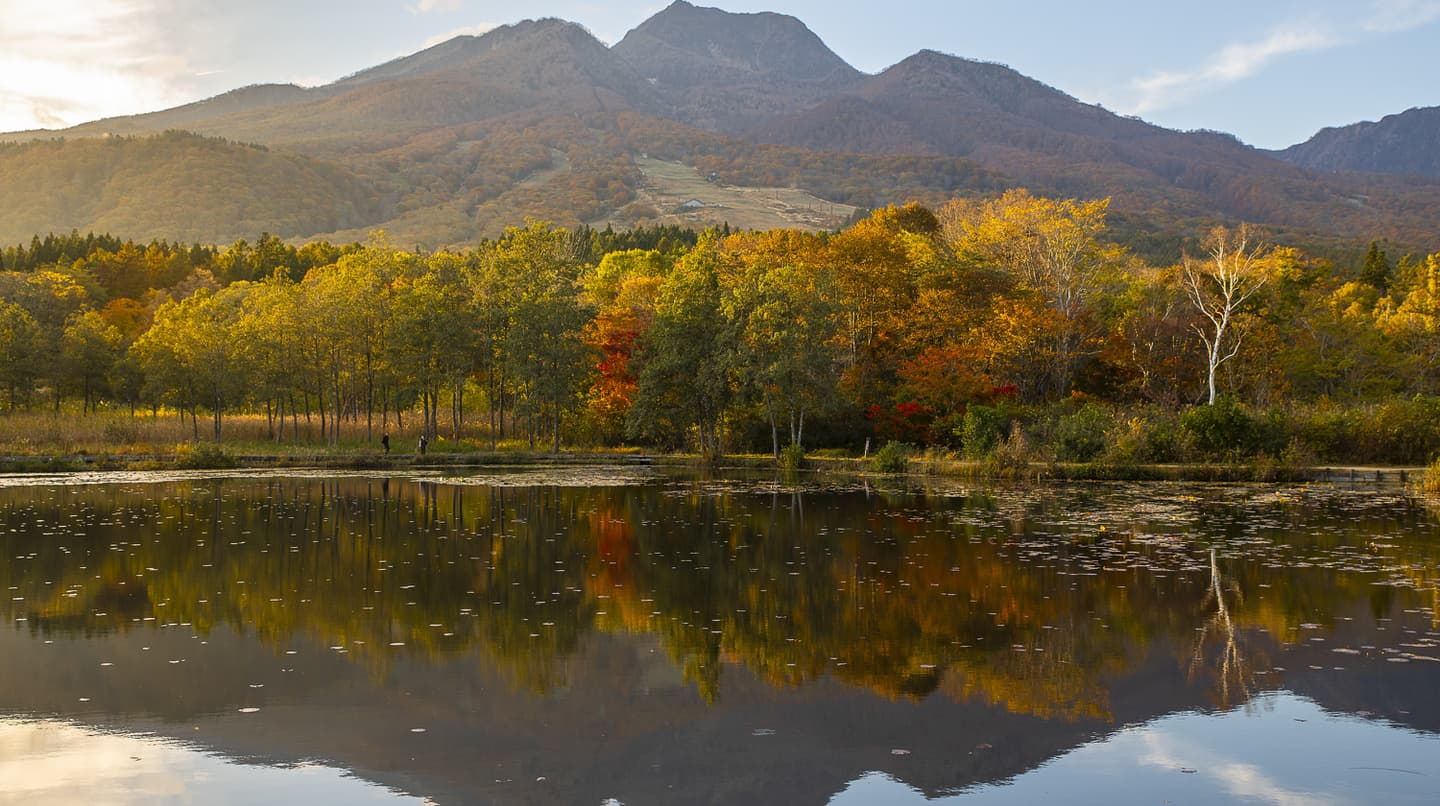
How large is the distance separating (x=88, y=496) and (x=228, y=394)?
77.6ft

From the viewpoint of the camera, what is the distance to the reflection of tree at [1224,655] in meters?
10.4

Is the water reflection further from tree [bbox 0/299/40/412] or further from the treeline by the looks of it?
tree [bbox 0/299/40/412]

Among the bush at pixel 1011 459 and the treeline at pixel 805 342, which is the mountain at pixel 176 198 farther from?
the bush at pixel 1011 459

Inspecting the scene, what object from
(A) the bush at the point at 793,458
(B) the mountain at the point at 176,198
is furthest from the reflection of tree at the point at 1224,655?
(B) the mountain at the point at 176,198

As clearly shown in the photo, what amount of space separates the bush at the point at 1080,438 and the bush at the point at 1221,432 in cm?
267

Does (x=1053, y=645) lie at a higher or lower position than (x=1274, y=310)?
lower

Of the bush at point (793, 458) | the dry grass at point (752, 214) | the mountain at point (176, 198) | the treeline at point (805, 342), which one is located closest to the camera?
the bush at point (793, 458)

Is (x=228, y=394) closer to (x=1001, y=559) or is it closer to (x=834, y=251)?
(x=834, y=251)

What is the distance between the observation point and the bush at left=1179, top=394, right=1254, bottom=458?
3328 centimetres

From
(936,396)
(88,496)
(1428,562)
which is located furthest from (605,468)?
(1428,562)

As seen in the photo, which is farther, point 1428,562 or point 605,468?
point 605,468

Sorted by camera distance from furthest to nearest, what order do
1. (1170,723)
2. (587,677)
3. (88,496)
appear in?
1. (88,496)
2. (587,677)
3. (1170,723)

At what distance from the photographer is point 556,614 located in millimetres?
13883

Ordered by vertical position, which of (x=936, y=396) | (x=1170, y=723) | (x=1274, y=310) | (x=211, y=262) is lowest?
(x=1170, y=723)
